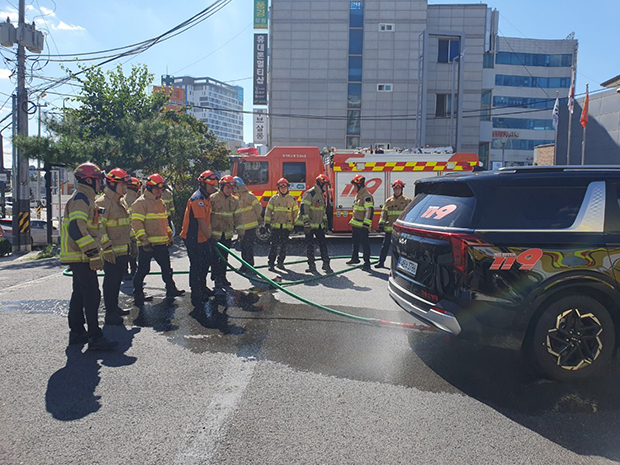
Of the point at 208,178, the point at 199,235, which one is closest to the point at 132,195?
the point at 208,178

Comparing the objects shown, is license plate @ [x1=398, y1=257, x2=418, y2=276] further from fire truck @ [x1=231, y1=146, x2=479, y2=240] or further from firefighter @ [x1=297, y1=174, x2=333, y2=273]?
fire truck @ [x1=231, y1=146, x2=479, y2=240]

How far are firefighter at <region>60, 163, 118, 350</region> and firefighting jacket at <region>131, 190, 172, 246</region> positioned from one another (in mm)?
1690

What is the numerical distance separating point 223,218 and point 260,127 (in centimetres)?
2544

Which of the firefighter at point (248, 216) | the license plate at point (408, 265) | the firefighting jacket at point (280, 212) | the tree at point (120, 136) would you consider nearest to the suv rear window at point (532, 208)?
the license plate at point (408, 265)

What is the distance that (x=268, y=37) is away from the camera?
3391 cm

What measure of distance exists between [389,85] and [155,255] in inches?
1154

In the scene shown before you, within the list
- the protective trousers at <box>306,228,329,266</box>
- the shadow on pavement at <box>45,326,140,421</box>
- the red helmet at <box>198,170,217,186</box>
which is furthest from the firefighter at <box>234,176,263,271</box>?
the shadow on pavement at <box>45,326,140,421</box>

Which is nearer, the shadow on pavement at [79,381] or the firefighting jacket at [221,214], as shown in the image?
the shadow on pavement at [79,381]

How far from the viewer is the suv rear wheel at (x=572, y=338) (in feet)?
13.2

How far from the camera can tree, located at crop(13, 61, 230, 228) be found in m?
14.2

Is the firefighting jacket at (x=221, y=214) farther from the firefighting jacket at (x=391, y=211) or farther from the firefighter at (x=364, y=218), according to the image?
the firefighting jacket at (x=391, y=211)

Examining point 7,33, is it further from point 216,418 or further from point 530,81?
point 530,81

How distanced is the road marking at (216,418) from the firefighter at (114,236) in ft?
7.48

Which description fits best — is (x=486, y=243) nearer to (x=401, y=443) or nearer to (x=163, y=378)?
(x=401, y=443)
